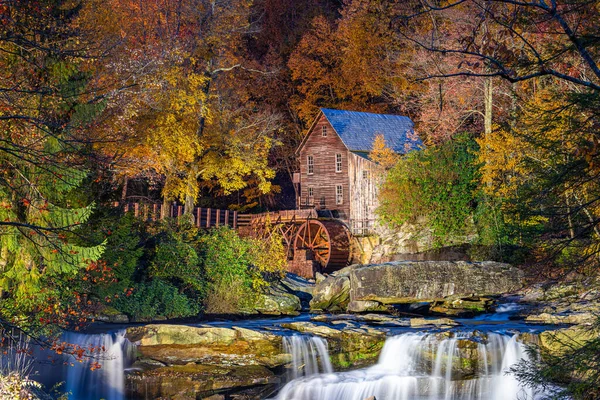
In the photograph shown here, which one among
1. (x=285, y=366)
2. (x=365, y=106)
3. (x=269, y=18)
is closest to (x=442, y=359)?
(x=285, y=366)

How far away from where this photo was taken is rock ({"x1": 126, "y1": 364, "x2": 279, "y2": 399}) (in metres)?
15.8

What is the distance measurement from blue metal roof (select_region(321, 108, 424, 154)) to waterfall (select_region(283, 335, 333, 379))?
23533mm

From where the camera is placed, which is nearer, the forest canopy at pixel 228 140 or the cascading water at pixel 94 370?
the forest canopy at pixel 228 140

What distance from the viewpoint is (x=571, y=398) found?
10461mm

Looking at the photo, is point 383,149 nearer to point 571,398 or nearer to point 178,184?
point 178,184

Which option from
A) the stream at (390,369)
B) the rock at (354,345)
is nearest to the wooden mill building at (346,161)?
the rock at (354,345)

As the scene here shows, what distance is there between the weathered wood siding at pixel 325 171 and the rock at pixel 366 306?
62.2 feet

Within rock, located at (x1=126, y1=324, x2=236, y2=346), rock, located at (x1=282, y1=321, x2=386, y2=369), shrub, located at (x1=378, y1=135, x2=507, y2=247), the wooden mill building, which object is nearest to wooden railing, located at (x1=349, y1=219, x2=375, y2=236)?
the wooden mill building

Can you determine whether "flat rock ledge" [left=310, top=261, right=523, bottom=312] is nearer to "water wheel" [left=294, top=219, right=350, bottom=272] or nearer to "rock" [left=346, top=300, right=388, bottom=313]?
"rock" [left=346, top=300, right=388, bottom=313]

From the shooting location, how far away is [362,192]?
39281 millimetres

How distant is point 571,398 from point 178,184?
25057 mm

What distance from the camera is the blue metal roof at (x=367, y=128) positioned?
132ft

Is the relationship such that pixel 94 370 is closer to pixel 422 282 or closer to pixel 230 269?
pixel 230 269

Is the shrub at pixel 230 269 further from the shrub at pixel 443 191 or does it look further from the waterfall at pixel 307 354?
the shrub at pixel 443 191
